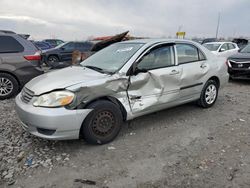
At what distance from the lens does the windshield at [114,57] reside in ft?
12.3

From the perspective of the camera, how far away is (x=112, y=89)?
341 centimetres

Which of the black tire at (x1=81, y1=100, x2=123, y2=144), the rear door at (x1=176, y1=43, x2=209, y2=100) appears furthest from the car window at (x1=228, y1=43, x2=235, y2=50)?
the black tire at (x1=81, y1=100, x2=123, y2=144)

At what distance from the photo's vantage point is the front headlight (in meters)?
3.07

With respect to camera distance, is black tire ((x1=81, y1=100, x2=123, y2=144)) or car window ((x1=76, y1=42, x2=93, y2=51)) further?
car window ((x1=76, y1=42, x2=93, y2=51))

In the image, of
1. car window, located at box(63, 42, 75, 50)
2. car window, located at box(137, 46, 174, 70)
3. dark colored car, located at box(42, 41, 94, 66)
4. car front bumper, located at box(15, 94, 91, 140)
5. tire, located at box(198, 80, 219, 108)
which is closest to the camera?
car front bumper, located at box(15, 94, 91, 140)

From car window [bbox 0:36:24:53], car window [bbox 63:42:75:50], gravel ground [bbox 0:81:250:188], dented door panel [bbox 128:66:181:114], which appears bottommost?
gravel ground [bbox 0:81:250:188]

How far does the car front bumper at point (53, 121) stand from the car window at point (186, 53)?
7.07 feet

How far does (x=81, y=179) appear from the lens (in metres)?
2.71

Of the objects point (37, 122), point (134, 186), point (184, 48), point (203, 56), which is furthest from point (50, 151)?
point (203, 56)

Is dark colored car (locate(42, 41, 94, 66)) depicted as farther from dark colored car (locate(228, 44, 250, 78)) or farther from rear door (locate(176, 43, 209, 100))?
rear door (locate(176, 43, 209, 100))

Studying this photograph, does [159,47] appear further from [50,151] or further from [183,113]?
[50,151]

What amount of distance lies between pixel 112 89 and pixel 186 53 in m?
1.93

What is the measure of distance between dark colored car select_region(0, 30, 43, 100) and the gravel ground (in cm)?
149

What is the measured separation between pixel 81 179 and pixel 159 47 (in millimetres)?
2569
